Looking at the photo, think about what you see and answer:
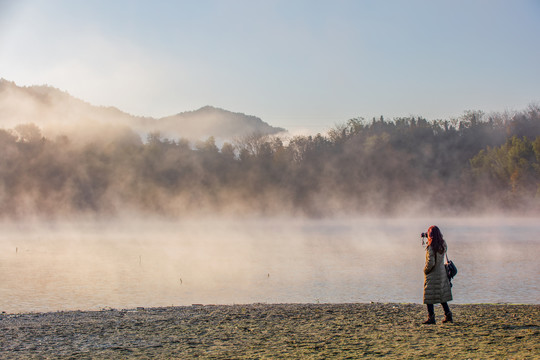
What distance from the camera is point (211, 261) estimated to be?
28.1 meters

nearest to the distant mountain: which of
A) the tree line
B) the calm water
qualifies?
the tree line

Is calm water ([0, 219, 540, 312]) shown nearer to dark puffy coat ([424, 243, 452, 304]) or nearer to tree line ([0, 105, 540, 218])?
dark puffy coat ([424, 243, 452, 304])

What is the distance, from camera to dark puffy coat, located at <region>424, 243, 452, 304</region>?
9.72 meters

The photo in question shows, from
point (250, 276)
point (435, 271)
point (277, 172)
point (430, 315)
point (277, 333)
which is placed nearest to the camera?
point (277, 333)

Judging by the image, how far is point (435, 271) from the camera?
386 inches

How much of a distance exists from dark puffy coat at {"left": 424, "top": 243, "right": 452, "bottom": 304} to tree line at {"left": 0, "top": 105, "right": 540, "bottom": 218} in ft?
237

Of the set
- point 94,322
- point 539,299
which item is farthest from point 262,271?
point 94,322

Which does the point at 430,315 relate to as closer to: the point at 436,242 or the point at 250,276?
the point at 436,242

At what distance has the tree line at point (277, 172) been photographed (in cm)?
8388

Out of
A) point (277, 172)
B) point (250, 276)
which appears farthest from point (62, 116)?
point (250, 276)

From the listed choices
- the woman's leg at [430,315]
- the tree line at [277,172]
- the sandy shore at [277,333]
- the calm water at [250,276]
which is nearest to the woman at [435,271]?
the woman's leg at [430,315]

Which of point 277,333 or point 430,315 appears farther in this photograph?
point 430,315

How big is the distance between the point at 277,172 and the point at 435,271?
88.8m

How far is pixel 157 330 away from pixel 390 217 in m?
83.9
